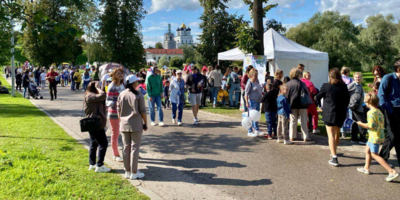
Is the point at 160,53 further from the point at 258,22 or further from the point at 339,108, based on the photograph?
the point at 339,108

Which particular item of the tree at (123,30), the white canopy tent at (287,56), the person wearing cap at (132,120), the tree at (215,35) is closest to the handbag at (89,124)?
the person wearing cap at (132,120)

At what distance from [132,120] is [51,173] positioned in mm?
1790

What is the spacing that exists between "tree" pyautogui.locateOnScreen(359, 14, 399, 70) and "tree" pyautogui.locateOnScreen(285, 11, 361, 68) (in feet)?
4.96

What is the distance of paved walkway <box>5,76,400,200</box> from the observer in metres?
4.83

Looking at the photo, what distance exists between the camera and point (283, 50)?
1480cm

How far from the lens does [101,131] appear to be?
575 centimetres

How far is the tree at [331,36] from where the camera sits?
159 ft

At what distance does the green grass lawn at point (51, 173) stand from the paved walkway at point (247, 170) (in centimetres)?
54

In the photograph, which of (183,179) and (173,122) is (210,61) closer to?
(173,122)

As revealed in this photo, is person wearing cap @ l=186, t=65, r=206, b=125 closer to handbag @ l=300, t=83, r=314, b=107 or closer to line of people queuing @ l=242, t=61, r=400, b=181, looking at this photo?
line of people queuing @ l=242, t=61, r=400, b=181

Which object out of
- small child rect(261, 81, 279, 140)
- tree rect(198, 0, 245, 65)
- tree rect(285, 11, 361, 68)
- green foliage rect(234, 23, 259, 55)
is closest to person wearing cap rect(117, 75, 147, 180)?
small child rect(261, 81, 279, 140)

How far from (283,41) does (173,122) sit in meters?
8.04

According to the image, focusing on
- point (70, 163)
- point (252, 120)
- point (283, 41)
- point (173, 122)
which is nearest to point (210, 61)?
point (283, 41)

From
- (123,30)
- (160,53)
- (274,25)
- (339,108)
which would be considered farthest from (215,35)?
(160,53)
